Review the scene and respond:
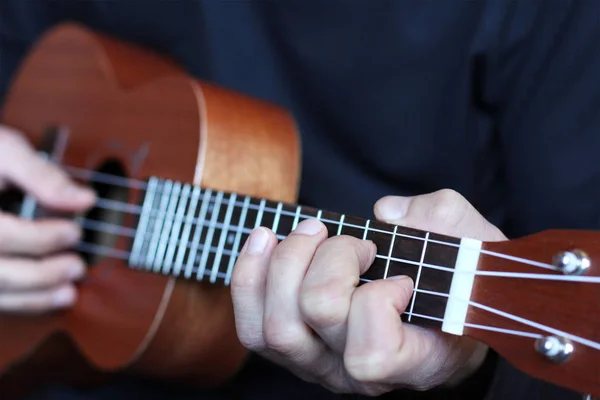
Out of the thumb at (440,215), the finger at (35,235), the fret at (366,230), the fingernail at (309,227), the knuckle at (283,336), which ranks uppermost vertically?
the thumb at (440,215)

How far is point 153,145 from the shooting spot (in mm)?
816

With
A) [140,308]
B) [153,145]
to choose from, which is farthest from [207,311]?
[153,145]

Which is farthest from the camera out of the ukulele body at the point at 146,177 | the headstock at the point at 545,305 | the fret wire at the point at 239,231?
the ukulele body at the point at 146,177

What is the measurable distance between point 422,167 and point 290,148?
0.14 metres

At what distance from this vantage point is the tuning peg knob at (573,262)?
0.45 m

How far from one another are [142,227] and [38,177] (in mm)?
205

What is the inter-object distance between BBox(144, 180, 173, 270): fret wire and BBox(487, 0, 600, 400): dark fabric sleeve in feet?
1.08

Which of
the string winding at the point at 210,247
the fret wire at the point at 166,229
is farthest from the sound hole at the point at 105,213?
the fret wire at the point at 166,229

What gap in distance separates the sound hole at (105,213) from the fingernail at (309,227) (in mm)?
339

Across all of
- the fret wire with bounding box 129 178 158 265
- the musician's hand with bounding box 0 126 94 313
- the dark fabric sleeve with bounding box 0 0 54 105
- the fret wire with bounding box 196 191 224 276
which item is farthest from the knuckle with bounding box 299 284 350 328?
the dark fabric sleeve with bounding box 0 0 54 105

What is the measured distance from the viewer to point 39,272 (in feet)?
2.81

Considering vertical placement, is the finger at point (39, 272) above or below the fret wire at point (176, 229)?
below

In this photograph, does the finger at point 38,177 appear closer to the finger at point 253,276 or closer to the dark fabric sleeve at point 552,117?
the finger at point 253,276

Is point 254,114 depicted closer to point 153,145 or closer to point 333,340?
point 153,145
